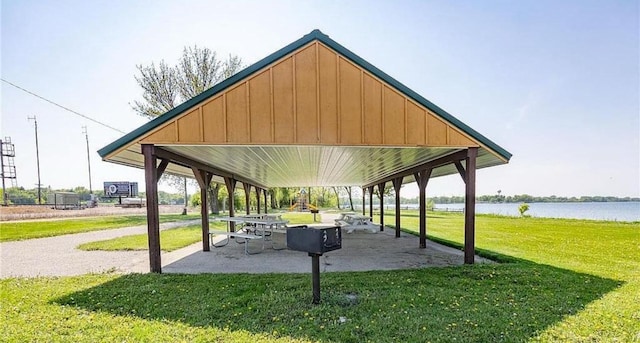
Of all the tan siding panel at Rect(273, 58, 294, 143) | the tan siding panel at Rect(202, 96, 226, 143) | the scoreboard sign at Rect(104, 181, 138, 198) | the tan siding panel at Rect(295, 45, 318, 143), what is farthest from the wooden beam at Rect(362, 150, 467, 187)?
the scoreboard sign at Rect(104, 181, 138, 198)

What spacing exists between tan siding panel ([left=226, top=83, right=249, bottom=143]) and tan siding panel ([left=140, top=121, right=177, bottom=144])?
2.99ft

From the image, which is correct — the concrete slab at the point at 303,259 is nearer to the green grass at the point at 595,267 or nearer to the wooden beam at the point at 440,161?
the green grass at the point at 595,267

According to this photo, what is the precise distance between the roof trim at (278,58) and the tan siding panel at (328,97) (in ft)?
0.68

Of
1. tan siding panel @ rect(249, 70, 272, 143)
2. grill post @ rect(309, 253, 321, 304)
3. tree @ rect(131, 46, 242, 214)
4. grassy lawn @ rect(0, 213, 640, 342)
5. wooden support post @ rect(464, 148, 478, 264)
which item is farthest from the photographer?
tree @ rect(131, 46, 242, 214)

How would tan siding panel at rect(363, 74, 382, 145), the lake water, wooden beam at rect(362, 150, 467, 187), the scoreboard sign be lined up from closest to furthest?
tan siding panel at rect(363, 74, 382, 145) → wooden beam at rect(362, 150, 467, 187) → the lake water → the scoreboard sign

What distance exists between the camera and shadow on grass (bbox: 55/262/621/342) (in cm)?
333

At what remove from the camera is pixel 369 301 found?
414 centimetres

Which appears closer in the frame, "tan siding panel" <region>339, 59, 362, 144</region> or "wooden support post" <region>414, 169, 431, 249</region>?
"tan siding panel" <region>339, 59, 362, 144</region>

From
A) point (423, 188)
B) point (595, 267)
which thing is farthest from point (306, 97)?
point (595, 267)

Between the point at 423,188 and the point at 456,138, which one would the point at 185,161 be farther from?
the point at 423,188

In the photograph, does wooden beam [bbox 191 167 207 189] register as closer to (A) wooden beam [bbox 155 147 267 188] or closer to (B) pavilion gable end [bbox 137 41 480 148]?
(A) wooden beam [bbox 155 147 267 188]

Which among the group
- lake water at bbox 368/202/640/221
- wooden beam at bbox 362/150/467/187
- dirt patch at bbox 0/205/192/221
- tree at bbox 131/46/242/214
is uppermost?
tree at bbox 131/46/242/214

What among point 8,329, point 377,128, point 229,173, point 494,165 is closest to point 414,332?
point 377,128

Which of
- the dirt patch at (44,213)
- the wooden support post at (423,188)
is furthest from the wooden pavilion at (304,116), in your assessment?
the dirt patch at (44,213)
